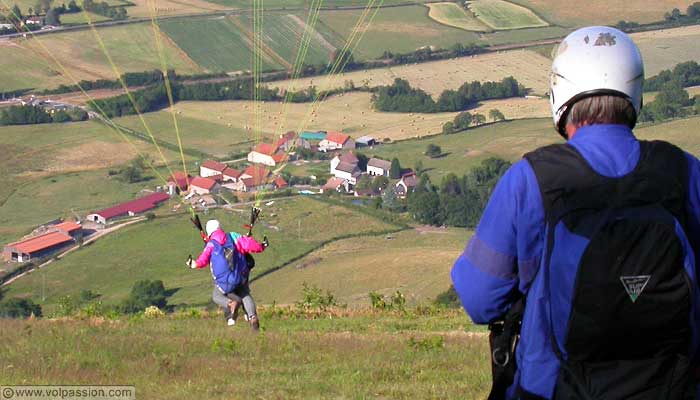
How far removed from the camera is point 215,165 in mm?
55281

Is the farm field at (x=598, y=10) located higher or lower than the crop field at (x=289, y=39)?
lower

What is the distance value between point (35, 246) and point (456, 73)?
41.3m

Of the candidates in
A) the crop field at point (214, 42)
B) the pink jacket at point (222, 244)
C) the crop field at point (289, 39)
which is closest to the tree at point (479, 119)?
the crop field at point (289, 39)

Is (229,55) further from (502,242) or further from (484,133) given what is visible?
(502,242)

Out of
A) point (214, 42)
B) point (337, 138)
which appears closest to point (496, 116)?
point (337, 138)

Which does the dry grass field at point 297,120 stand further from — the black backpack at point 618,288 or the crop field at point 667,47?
the black backpack at point 618,288

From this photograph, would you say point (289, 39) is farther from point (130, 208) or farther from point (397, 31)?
point (130, 208)

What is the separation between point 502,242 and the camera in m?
3.76

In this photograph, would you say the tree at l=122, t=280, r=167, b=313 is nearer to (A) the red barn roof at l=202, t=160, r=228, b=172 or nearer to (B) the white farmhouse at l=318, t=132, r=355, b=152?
(A) the red barn roof at l=202, t=160, r=228, b=172

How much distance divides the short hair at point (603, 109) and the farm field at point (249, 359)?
470cm

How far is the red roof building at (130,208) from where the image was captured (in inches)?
1864

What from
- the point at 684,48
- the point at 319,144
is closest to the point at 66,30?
the point at 319,144

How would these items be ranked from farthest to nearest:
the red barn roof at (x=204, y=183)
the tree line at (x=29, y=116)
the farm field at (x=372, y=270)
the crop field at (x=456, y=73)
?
the crop field at (x=456, y=73)
the tree line at (x=29, y=116)
the red barn roof at (x=204, y=183)
the farm field at (x=372, y=270)

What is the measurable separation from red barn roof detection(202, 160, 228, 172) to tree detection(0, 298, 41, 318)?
65.9 ft
